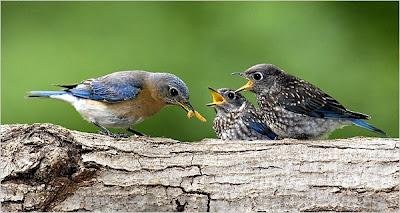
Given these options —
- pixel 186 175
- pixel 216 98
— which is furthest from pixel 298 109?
pixel 186 175

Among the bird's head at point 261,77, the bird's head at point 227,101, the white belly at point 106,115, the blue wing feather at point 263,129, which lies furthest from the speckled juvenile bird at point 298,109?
the white belly at point 106,115

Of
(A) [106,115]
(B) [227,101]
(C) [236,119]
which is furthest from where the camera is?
(B) [227,101]

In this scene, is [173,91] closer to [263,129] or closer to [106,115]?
[106,115]

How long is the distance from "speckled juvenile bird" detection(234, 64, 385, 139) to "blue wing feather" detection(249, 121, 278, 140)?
14 cm

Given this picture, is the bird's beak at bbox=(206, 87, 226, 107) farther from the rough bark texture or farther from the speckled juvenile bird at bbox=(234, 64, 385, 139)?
the rough bark texture

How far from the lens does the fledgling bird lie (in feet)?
24.8

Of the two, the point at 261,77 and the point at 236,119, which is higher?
the point at 261,77

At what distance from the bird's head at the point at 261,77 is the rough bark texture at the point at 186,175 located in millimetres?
1024

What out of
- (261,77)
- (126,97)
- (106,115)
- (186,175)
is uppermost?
(261,77)

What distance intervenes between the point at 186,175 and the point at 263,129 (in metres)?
1.24

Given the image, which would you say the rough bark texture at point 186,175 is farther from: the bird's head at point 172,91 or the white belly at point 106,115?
the bird's head at point 172,91

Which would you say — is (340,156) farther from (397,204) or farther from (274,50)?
(274,50)

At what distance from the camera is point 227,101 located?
27.7 ft

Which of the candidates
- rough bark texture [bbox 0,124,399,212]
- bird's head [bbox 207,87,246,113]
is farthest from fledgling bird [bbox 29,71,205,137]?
bird's head [bbox 207,87,246,113]
